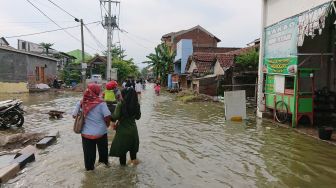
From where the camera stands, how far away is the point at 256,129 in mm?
13188

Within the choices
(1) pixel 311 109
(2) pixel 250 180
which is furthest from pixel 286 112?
(2) pixel 250 180

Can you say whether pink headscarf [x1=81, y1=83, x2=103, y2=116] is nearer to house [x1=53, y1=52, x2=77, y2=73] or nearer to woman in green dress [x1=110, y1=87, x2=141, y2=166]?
woman in green dress [x1=110, y1=87, x2=141, y2=166]

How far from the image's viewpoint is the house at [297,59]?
12.5 m

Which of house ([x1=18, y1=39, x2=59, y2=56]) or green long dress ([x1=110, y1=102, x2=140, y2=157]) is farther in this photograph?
house ([x1=18, y1=39, x2=59, y2=56])

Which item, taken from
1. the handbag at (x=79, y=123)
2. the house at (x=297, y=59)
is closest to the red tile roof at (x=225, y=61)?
the house at (x=297, y=59)

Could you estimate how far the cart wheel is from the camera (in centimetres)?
1397

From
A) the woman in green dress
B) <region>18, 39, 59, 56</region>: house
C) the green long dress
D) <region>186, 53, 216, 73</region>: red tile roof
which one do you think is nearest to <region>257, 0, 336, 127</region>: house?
the woman in green dress

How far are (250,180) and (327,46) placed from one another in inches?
423

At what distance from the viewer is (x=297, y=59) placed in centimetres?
1309

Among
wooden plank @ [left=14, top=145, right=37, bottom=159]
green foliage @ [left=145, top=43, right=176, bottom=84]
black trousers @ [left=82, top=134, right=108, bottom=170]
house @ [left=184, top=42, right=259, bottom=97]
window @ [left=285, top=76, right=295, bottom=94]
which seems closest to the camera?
A: black trousers @ [left=82, top=134, right=108, bottom=170]

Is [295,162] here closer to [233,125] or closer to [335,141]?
[335,141]

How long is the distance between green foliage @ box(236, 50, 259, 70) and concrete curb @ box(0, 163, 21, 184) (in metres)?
20.2

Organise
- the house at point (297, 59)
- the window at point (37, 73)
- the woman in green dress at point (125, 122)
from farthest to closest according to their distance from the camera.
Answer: the window at point (37, 73)
the house at point (297, 59)
the woman in green dress at point (125, 122)

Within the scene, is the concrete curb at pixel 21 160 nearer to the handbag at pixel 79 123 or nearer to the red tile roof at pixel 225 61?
the handbag at pixel 79 123
